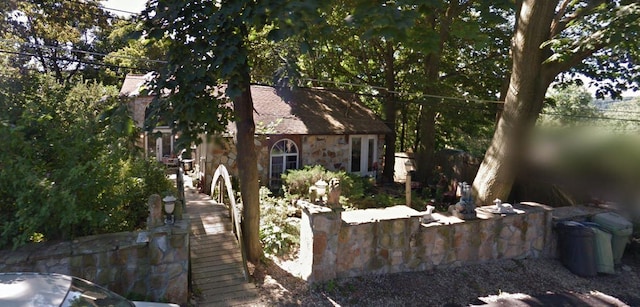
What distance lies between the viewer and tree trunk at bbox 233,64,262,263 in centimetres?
680

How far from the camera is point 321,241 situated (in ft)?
20.1

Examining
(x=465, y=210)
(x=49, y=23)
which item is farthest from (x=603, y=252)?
(x=49, y=23)

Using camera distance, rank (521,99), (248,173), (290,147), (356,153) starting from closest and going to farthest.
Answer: (248,173), (521,99), (290,147), (356,153)

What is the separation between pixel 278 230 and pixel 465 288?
12.3 feet

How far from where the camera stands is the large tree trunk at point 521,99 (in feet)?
28.5

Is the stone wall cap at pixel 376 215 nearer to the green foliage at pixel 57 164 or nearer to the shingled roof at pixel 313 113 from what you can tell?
the green foliage at pixel 57 164

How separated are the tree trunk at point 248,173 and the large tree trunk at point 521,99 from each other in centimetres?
580

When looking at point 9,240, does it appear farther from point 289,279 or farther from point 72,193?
point 289,279

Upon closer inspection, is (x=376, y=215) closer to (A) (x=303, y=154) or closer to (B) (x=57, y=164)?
(B) (x=57, y=164)

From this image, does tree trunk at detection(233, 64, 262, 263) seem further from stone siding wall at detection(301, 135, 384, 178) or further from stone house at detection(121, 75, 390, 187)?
stone siding wall at detection(301, 135, 384, 178)

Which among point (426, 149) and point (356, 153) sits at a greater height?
point (426, 149)

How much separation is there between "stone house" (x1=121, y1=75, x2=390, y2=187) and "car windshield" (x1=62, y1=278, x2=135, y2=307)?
828cm

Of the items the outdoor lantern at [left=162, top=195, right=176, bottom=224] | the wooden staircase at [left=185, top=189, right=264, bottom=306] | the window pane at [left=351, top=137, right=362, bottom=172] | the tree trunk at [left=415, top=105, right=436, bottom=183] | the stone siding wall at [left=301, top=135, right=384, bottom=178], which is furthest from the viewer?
the tree trunk at [left=415, top=105, right=436, bottom=183]

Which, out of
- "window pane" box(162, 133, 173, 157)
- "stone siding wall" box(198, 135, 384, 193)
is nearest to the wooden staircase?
"stone siding wall" box(198, 135, 384, 193)
